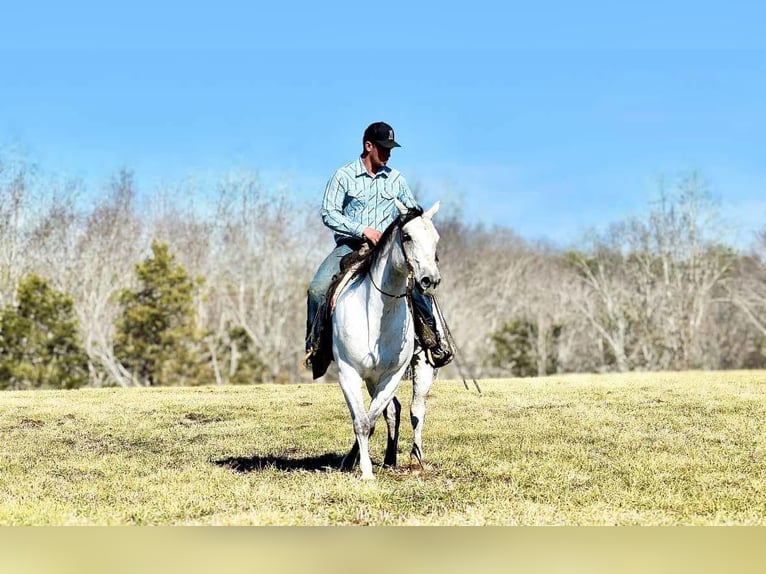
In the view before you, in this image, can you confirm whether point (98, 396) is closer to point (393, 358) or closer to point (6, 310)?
point (393, 358)

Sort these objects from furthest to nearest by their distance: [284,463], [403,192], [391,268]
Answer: [284,463], [403,192], [391,268]

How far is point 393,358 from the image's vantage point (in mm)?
7359

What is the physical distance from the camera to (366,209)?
26.3ft

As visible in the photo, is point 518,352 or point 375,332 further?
point 518,352

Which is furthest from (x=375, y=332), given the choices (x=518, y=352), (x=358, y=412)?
(x=518, y=352)

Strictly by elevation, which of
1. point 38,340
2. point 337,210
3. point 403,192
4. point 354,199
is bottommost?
point 38,340

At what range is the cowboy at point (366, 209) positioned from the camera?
25.7 feet

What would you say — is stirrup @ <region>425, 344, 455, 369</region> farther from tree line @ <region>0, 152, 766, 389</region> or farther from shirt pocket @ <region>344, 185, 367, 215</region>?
tree line @ <region>0, 152, 766, 389</region>

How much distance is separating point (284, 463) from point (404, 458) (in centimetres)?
142

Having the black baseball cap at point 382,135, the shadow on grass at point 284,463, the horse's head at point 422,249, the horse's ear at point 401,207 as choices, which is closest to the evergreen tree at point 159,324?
the shadow on grass at point 284,463

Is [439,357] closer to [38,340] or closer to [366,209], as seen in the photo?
[366,209]

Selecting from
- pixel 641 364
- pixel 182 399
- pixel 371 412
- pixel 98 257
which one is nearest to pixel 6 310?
pixel 98 257

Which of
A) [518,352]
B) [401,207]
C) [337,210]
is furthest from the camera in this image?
[518,352]

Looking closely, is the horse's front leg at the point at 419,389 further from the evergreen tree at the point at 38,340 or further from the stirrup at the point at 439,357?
the evergreen tree at the point at 38,340
